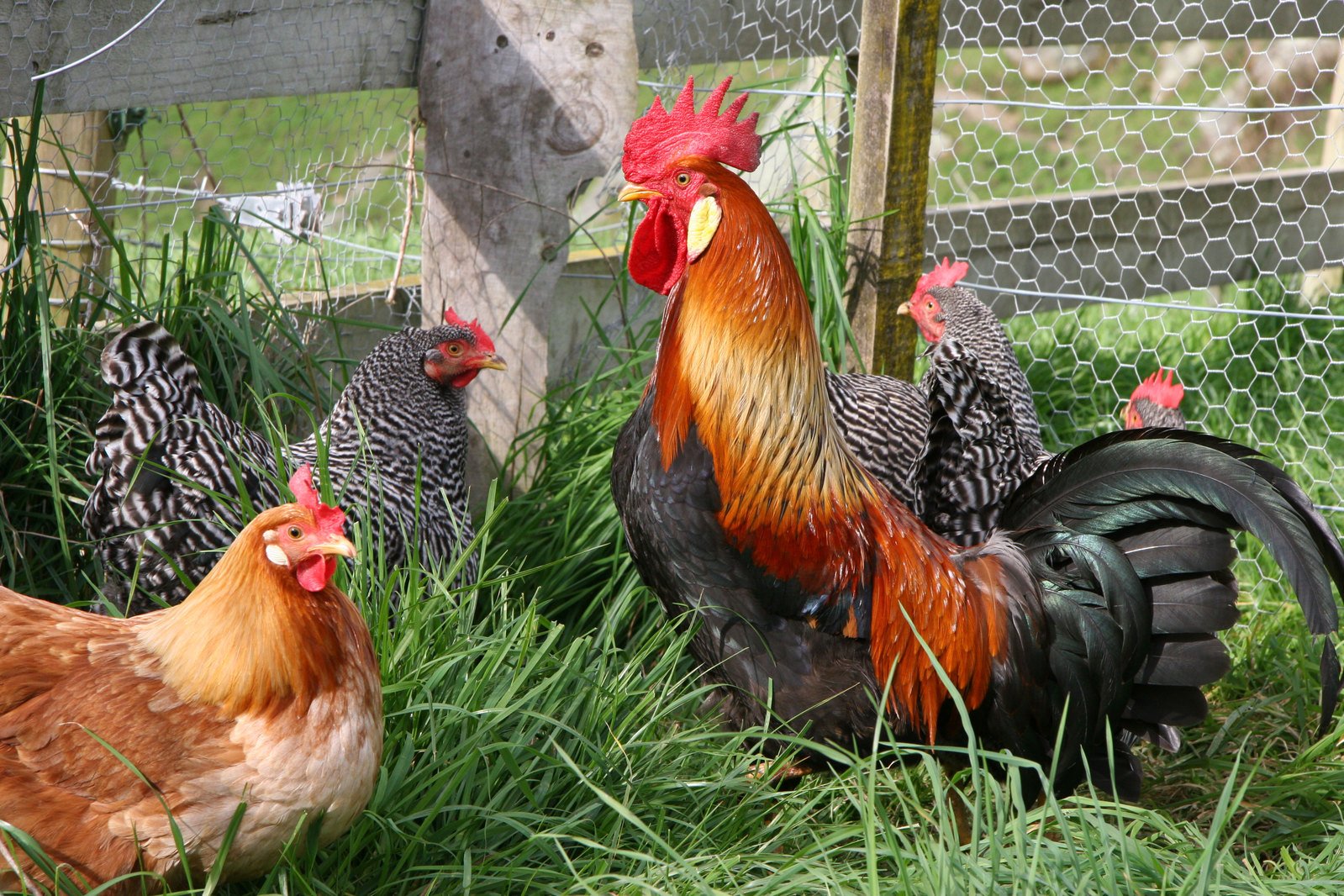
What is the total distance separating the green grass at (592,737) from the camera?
7.40ft

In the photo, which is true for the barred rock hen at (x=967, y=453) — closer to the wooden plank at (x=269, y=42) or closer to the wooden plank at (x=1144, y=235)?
the wooden plank at (x=269, y=42)

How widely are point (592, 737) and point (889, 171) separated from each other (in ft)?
7.77

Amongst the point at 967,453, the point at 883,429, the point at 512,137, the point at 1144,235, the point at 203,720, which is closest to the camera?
the point at 203,720

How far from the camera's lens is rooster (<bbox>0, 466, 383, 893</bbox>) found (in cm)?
201

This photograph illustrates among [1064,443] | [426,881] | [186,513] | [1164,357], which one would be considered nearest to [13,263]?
[186,513]

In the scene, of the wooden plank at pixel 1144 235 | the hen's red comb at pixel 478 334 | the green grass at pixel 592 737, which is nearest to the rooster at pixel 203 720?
the green grass at pixel 592 737

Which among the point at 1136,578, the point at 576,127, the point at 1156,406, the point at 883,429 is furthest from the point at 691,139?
the point at 1156,406

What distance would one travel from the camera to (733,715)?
9.98ft

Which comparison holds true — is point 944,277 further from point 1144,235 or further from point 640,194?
point 640,194

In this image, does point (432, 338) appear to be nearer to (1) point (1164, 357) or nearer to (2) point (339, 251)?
(2) point (339, 251)

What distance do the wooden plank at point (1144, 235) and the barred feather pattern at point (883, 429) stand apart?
1799mm

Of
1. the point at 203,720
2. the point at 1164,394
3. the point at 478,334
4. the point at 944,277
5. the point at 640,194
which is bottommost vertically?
the point at 203,720

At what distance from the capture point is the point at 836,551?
283cm

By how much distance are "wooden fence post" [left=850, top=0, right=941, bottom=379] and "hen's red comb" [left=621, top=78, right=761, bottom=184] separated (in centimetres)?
118
